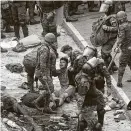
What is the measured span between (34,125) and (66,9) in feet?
24.8

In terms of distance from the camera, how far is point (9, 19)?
19.1m

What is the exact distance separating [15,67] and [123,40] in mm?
3484

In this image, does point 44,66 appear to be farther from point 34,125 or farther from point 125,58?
point 125,58

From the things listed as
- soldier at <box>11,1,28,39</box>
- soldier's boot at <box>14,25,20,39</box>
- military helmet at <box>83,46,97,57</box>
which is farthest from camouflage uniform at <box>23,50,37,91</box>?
soldier's boot at <box>14,25,20,39</box>

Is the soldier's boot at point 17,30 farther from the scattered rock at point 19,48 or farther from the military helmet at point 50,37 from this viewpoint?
the military helmet at point 50,37

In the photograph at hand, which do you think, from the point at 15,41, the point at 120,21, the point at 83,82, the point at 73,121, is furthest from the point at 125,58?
the point at 15,41

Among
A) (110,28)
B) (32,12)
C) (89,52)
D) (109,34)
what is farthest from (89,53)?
(32,12)

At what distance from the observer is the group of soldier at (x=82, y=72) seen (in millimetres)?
12000

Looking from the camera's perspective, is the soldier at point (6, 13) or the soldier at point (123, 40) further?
the soldier at point (6, 13)

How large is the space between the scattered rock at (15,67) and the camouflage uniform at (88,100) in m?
4.43

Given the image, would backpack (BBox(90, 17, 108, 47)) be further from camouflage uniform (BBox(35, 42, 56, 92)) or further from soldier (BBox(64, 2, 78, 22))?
soldier (BBox(64, 2, 78, 22))

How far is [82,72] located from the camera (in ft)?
38.7

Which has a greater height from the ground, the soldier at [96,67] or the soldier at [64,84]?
the soldier at [96,67]

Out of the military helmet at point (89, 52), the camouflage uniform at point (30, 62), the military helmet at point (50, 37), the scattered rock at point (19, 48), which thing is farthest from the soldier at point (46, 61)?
the scattered rock at point (19, 48)
